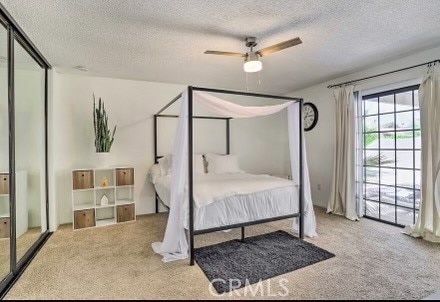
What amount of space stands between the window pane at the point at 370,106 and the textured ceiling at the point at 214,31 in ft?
2.04

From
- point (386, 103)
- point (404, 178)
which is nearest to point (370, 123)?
point (386, 103)

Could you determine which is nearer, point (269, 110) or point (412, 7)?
point (412, 7)

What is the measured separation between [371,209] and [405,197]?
562 millimetres

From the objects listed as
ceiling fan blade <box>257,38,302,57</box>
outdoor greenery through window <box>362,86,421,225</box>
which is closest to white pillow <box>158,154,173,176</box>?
ceiling fan blade <box>257,38,302,57</box>

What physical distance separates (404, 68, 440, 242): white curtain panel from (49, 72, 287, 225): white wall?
295 cm

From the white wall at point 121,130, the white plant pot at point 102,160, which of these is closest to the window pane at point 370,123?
the white wall at point 121,130

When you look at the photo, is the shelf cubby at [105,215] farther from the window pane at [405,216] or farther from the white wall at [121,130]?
the window pane at [405,216]

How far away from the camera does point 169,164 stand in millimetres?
3971

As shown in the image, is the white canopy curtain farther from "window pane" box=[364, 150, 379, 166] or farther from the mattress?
"window pane" box=[364, 150, 379, 166]

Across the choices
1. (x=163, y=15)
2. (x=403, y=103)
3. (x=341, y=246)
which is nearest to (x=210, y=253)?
(x=341, y=246)

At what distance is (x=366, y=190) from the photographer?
3.96 metres

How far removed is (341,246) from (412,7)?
2.47 meters

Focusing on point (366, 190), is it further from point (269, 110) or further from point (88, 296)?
point (88, 296)

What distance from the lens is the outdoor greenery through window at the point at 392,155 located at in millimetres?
3342
